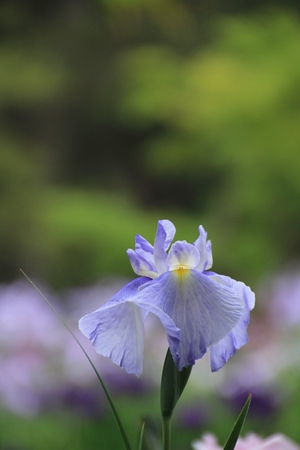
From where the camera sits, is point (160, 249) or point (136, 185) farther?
point (136, 185)

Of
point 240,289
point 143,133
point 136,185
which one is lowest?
point 136,185

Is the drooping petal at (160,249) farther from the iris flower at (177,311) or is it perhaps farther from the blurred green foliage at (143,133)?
the blurred green foliage at (143,133)

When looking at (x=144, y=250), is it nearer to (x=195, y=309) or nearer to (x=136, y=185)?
(x=195, y=309)

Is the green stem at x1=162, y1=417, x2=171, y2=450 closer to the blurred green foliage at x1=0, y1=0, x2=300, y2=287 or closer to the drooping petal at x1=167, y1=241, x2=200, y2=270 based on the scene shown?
the drooping petal at x1=167, y1=241, x2=200, y2=270

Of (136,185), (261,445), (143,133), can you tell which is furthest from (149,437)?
(143,133)

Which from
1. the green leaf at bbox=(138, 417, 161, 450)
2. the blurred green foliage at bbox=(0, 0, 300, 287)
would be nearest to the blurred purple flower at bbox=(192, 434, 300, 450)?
the green leaf at bbox=(138, 417, 161, 450)

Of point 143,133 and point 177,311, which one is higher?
point 177,311

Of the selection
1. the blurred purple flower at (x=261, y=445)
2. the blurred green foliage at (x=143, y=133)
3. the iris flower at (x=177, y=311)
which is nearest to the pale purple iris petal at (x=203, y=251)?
the iris flower at (x=177, y=311)
